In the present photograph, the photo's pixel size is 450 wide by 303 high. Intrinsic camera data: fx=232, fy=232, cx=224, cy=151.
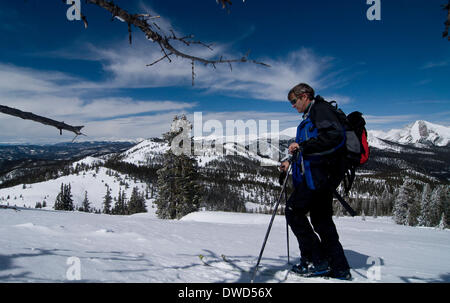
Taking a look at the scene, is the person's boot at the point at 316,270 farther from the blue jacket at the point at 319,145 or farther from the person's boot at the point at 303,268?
the blue jacket at the point at 319,145

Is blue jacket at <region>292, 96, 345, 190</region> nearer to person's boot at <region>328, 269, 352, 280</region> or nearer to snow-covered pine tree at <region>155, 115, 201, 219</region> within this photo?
person's boot at <region>328, 269, 352, 280</region>

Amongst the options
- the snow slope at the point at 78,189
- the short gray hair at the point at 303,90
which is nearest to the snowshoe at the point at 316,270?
the short gray hair at the point at 303,90

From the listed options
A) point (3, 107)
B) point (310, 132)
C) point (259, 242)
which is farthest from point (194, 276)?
point (259, 242)

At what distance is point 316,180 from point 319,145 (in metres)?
0.44

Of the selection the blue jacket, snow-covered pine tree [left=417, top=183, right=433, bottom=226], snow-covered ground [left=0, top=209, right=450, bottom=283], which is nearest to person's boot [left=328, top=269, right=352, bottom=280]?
snow-covered ground [left=0, top=209, right=450, bottom=283]

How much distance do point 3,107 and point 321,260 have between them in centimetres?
400

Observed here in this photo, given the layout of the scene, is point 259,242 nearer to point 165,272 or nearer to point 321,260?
point 321,260

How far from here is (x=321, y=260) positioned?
124 inches

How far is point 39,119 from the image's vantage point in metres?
2.31

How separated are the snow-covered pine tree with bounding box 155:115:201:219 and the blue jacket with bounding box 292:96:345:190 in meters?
21.0

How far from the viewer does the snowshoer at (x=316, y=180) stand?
287 centimetres

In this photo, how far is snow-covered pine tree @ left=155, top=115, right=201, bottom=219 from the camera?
23.3m

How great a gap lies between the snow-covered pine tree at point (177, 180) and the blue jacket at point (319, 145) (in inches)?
828

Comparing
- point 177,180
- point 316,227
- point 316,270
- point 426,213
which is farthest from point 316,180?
point 426,213
